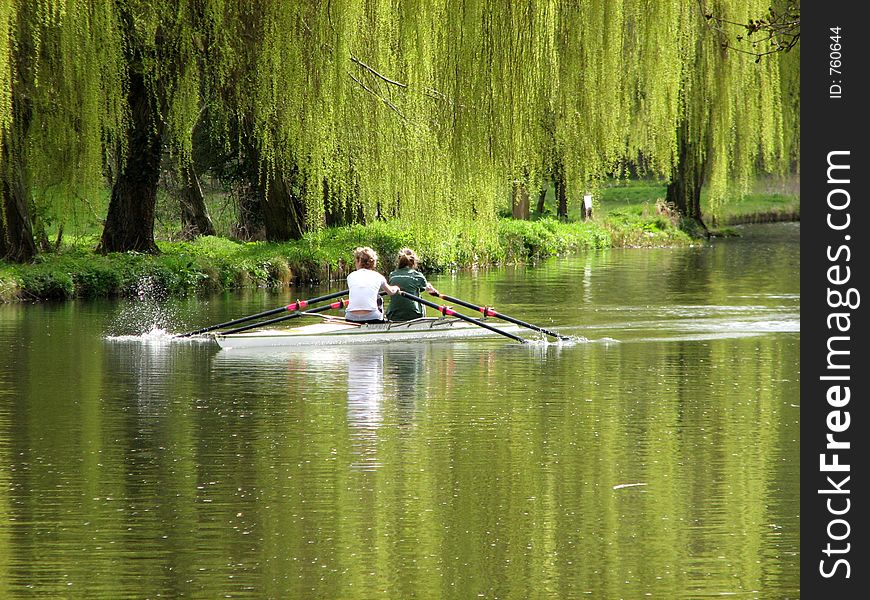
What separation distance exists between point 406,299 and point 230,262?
9468mm

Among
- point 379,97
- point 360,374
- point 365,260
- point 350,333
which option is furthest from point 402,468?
point 379,97

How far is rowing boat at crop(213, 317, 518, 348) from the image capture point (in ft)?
60.6

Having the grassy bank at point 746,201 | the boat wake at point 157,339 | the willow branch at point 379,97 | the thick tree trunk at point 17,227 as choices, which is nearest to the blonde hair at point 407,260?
the willow branch at point 379,97

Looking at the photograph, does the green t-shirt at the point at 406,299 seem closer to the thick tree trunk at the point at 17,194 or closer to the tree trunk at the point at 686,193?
the thick tree trunk at the point at 17,194

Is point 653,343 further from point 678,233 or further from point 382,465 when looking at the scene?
point 678,233

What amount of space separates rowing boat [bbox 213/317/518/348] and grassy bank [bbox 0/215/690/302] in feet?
3.80

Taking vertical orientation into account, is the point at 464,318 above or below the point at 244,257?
below

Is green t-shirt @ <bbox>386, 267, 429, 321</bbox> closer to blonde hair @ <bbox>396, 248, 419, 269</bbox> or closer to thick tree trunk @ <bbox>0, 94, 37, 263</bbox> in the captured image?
blonde hair @ <bbox>396, 248, 419, 269</bbox>

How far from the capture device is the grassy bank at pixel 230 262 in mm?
24859

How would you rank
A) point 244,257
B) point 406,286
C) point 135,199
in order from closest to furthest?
point 406,286, point 135,199, point 244,257

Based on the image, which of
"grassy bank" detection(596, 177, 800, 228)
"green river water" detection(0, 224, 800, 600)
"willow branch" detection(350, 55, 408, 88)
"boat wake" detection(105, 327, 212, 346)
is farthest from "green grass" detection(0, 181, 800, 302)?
"grassy bank" detection(596, 177, 800, 228)

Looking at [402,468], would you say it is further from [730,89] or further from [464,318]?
[730,89]

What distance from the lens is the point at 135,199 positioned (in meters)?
28.3

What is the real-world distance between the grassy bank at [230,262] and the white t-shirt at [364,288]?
1287 mm
